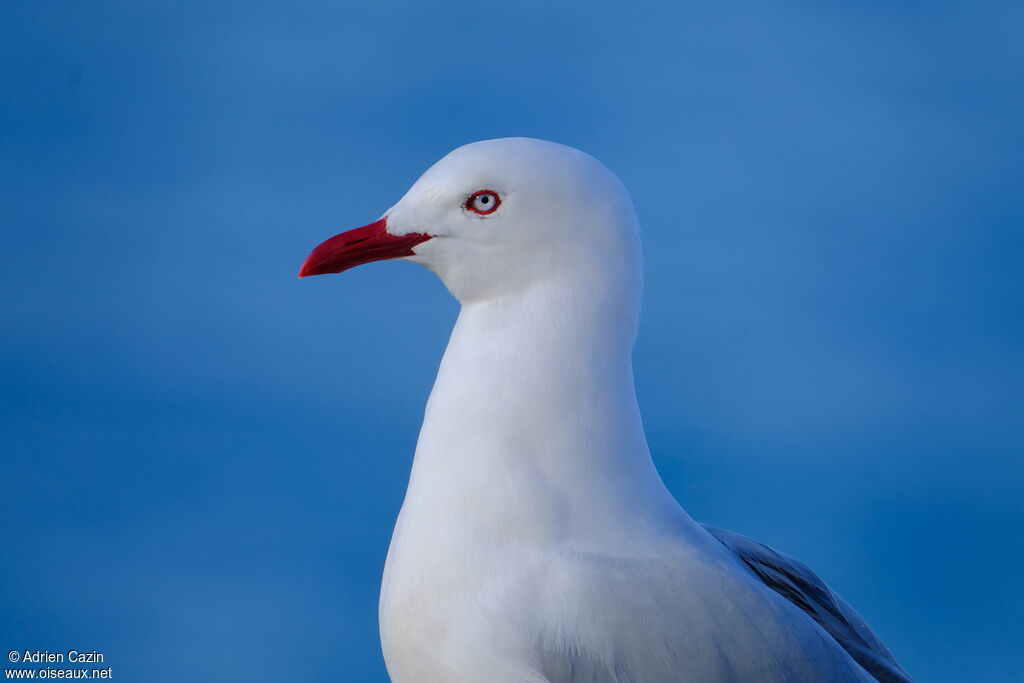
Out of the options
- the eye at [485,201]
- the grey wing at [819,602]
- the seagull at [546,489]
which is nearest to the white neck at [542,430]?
the seagull at [546,489]

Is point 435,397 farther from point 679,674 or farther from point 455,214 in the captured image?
point 679,674

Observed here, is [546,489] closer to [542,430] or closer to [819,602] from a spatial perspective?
[542,430]

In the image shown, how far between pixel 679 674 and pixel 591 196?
924 mm

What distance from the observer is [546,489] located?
2.36m

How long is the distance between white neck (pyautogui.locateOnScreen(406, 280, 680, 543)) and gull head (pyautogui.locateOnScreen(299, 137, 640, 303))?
0.12 ft

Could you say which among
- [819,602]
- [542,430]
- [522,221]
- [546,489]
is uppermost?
[522,221]

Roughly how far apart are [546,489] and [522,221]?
0.52 meters

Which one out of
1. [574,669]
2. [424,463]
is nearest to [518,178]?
[424,463]

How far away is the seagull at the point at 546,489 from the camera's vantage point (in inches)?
89.8

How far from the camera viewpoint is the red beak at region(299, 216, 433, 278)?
8.20 feet

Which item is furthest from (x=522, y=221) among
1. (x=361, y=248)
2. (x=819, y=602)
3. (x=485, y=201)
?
(x=819, y=602)

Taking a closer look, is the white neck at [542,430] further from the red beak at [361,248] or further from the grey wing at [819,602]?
the grey wing at [819,602]

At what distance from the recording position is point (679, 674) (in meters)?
2.28

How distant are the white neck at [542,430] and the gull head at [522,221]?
1.5 inches
